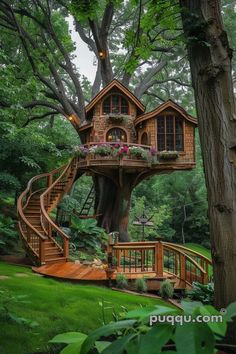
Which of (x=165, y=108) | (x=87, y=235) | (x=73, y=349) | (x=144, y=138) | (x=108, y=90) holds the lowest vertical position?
(x=87, y=235)

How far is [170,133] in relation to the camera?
1580 cm

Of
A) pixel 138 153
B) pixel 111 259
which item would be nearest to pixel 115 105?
pixel 138 153

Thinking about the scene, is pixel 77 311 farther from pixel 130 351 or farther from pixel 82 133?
pixel 82 133

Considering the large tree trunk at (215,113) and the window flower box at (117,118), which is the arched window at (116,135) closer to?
the window flower box at (117,118)

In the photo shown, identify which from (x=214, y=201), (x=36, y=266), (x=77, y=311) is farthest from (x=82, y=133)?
(x=214, y=201)

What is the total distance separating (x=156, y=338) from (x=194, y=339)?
83 mm

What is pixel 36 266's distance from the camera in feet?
34.8

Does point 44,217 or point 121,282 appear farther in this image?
point 44,217

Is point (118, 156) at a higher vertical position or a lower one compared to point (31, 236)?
higher

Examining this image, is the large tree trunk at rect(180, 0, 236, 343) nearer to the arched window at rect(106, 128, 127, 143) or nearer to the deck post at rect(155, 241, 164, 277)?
the deck post at rect(155, 241, 164, 277)

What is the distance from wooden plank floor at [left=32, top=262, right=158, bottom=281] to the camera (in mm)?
9109

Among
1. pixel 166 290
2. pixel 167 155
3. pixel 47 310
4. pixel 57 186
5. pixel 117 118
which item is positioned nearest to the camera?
pixel 47 310

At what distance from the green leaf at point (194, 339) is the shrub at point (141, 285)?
835 centimetres

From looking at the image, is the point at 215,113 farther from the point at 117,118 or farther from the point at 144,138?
the point at 144,138
